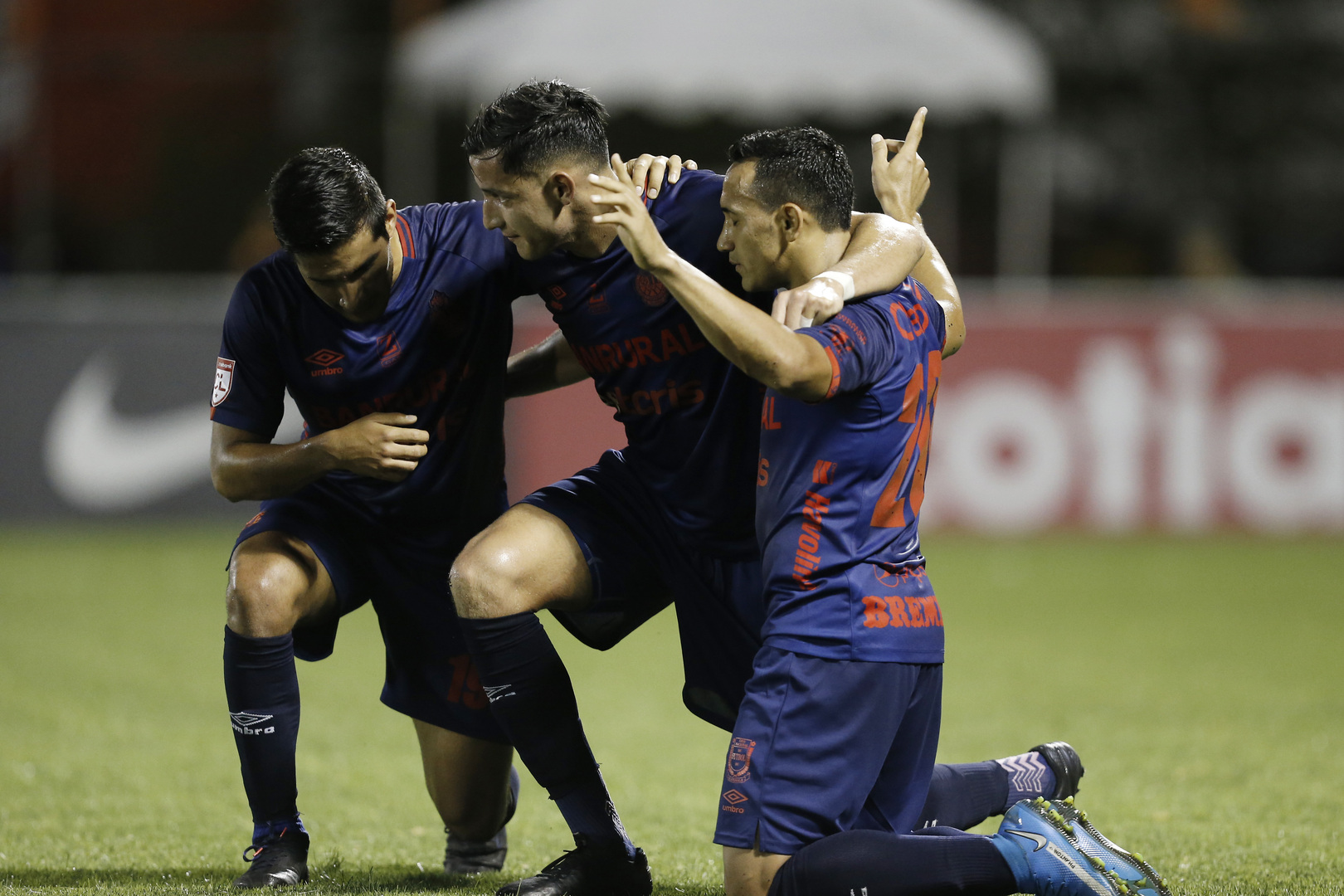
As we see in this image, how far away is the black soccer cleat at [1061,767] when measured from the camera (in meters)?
4.25

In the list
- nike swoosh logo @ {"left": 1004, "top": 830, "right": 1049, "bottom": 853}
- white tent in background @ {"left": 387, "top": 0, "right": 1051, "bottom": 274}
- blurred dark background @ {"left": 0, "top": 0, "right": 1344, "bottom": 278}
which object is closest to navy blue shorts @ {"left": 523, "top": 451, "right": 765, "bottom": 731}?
nike swoosh logo @ {"left": 1004, "top": 830, "right": 1049, "bottom": 853}

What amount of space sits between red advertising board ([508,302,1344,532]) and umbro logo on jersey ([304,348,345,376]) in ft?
23.3

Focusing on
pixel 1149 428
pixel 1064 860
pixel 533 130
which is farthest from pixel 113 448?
pixel 1064 860

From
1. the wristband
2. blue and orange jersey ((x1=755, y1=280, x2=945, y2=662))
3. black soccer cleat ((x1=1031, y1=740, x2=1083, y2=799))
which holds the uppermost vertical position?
the wristband

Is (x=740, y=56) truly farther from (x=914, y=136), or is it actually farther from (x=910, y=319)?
(x=910, y=319)

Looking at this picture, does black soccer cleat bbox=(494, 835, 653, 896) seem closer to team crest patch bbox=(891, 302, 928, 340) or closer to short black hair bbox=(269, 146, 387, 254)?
team crest patch bbox=(891, 302, 928, 340)

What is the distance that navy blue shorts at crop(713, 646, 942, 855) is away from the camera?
3.35 metres

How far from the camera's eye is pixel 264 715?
13.3 feet

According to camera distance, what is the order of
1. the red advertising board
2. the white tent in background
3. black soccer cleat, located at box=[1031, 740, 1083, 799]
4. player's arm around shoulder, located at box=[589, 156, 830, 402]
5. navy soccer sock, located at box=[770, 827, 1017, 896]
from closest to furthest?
player's arm around shoulder, located at box=[589, 156, 830, 402] → navy soccer sock, located at box=[770, 827, 1017, 896] → black soccer cleat, located at box=[1031, 740, 1083, 799] → the red advertising board → the white tent in background

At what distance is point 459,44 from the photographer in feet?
48.8

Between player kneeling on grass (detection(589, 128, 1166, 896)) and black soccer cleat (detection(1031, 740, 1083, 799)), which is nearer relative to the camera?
player kneeling on grass (detection(589, 128, 1166, 896))

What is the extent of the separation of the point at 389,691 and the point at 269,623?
583 millimetres

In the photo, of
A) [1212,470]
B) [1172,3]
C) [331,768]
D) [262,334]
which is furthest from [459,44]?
[262,334]

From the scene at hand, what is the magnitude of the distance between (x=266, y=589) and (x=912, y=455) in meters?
1.64
